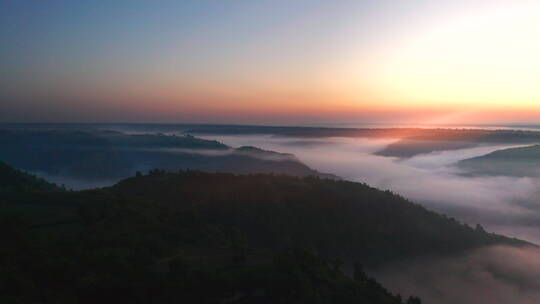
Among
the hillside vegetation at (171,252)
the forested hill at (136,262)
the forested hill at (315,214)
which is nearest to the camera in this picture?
the forested hill at (136,262)

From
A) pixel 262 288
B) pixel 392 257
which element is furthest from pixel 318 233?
pixel 262 288

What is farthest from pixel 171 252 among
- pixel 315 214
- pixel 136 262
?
pixel 315 214

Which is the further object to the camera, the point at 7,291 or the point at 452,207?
the point at 452,207

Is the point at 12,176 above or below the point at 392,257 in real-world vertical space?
above

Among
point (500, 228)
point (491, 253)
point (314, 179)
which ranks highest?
point (314, 179)

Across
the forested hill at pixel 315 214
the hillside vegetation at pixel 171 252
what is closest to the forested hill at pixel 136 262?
the hillside vegetation at pixel 171 252

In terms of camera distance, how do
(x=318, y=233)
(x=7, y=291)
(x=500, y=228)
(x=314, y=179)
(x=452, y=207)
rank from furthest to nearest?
(x=452, y=207)
(x=500, y=228)
(x=314, y=179)
(x=318, y=233)
(x=7, y=291)

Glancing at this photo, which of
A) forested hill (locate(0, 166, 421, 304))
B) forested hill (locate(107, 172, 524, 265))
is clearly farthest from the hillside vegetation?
forested hill (locate(107, 172, 524, 265))

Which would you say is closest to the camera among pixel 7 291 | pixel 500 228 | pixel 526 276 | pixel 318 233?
pixel 7 291

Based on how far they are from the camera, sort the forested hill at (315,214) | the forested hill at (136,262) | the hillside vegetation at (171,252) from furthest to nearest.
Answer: the forested hill at (315,214) → the hillside vegetation at (171,252) → the forested hill at (136,262)

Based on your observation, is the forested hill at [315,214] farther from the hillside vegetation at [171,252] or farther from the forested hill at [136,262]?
the forested hill at [136,262]

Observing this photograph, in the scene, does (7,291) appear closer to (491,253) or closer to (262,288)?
(262,288)
